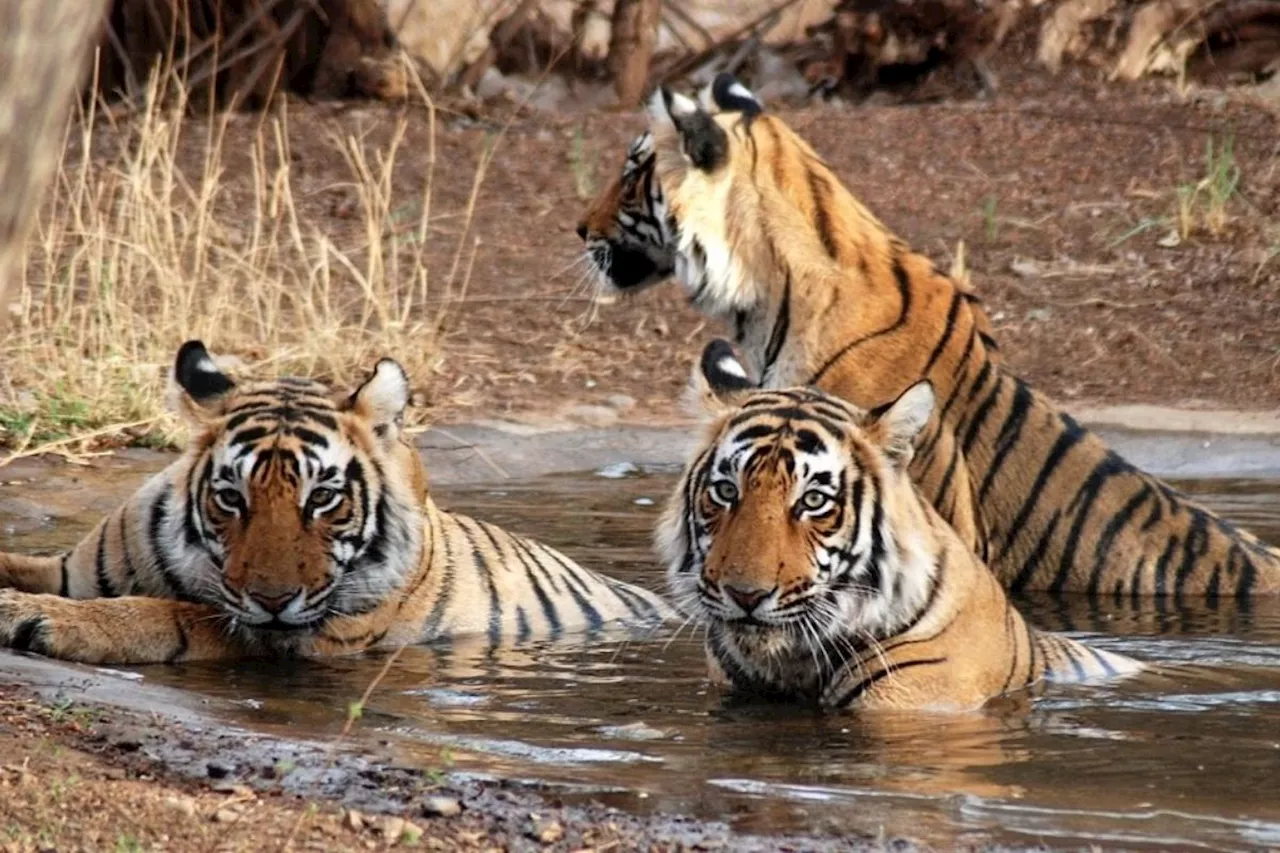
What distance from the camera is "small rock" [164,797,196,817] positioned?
159 inches

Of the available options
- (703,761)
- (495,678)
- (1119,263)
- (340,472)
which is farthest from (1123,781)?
(1119,263)

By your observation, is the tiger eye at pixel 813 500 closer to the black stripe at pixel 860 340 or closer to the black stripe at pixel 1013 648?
the black stripe at pixel 1013 648

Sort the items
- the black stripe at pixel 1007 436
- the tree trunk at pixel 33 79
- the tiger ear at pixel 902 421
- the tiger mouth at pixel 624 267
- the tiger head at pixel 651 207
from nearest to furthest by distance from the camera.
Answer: the tree trunk at pixel 33 79, the tiger ear at pixel 902 421, the black stripe at pixel 1007 436, the tiger head at pixel 651 207, the tiger mouth at pixel 624 267

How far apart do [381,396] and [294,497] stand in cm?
41

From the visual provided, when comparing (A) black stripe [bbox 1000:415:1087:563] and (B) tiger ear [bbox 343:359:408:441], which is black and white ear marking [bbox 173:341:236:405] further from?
(A) black stripe [bbox 1000:415:1087:563]

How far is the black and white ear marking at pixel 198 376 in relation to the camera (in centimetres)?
602

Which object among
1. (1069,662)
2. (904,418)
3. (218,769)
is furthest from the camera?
→ (1069,662)

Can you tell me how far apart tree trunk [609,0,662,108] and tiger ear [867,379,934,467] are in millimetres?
8763

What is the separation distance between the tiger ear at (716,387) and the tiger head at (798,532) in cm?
2

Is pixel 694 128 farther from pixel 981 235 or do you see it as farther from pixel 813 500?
pixel 981 235

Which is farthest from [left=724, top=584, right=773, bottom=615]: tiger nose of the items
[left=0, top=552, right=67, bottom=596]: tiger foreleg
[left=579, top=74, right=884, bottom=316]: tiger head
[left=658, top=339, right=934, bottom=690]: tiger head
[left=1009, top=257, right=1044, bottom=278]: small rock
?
[left=1009, top=257, right=1044, bottom=278]: small rock

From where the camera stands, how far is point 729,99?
775 cm

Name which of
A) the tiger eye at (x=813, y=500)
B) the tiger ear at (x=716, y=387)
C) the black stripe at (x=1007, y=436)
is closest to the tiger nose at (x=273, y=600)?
the tiger ear at (x=716, y=387)

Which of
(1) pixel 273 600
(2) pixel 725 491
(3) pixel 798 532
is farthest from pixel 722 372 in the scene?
(1) pixel 273 600
